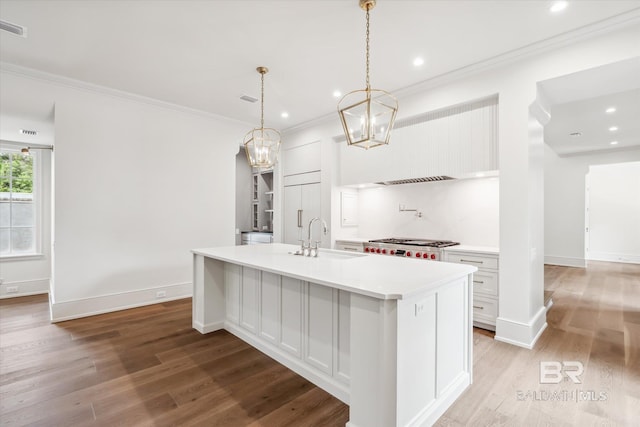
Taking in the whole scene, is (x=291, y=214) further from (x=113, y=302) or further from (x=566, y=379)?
(x=566, y=379)

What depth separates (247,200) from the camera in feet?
25.0

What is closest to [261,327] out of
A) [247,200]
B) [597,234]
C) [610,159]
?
[247,200]

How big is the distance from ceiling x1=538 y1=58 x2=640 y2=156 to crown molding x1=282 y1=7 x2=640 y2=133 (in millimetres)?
288

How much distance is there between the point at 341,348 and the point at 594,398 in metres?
1.78

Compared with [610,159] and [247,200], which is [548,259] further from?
[247,200]

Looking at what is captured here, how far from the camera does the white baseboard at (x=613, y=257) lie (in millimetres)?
7559

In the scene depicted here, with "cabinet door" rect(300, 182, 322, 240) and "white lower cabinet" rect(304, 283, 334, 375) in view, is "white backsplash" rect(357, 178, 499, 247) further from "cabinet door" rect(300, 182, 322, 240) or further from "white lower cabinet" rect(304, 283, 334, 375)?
"white lower cabinet" rect(304, 283, 334, 375)

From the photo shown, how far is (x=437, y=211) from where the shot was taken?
439cm

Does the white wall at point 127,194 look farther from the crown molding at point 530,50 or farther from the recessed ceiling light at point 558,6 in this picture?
the recessed ceiling light at point 558,6

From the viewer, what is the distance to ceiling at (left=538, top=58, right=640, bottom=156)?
2744 millimetres

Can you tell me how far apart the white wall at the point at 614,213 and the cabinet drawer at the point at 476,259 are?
7133 millimetres

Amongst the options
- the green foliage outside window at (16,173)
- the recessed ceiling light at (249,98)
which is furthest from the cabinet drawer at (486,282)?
the green foliage outside window at (16,173)

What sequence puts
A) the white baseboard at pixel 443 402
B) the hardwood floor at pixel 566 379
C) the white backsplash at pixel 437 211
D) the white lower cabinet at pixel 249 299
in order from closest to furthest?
the white baseboard at pixel 443 402, the hardwood floor at pixel 566 379, the white lower cabinet at pixel 249 299, the white backsplash at pixel 437 211

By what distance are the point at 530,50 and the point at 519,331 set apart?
2.71 m
